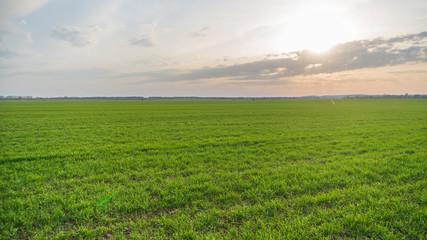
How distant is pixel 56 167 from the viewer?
821 cm

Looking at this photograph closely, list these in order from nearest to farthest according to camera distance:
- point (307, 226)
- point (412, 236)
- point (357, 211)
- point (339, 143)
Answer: point (412, 236) < point (307, 226) < point (357, 211) < point (339, 143)

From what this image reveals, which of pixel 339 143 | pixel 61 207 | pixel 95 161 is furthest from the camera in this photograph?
pixel 339 143

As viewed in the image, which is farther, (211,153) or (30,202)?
(211,153)

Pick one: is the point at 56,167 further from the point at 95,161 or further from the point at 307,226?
the point at 307,226

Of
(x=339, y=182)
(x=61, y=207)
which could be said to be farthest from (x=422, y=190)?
(x=61, y=207)

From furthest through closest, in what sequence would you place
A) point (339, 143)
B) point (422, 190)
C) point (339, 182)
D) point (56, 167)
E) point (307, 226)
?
point (339, 143), point (56, 167), point (339, 182), point (422, 190), point (307, 226)

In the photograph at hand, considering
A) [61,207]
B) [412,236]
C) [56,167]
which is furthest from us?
[56,167]

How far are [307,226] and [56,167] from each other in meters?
9.00

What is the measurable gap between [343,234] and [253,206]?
1898 millimetres

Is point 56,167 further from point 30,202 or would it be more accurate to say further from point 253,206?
point 253,206

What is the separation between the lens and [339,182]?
655 centimetres

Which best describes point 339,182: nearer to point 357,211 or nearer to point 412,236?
point 357,211

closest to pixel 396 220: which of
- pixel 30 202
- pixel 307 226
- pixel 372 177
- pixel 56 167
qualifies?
pixel 307 226

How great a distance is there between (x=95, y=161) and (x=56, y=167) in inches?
52.9
